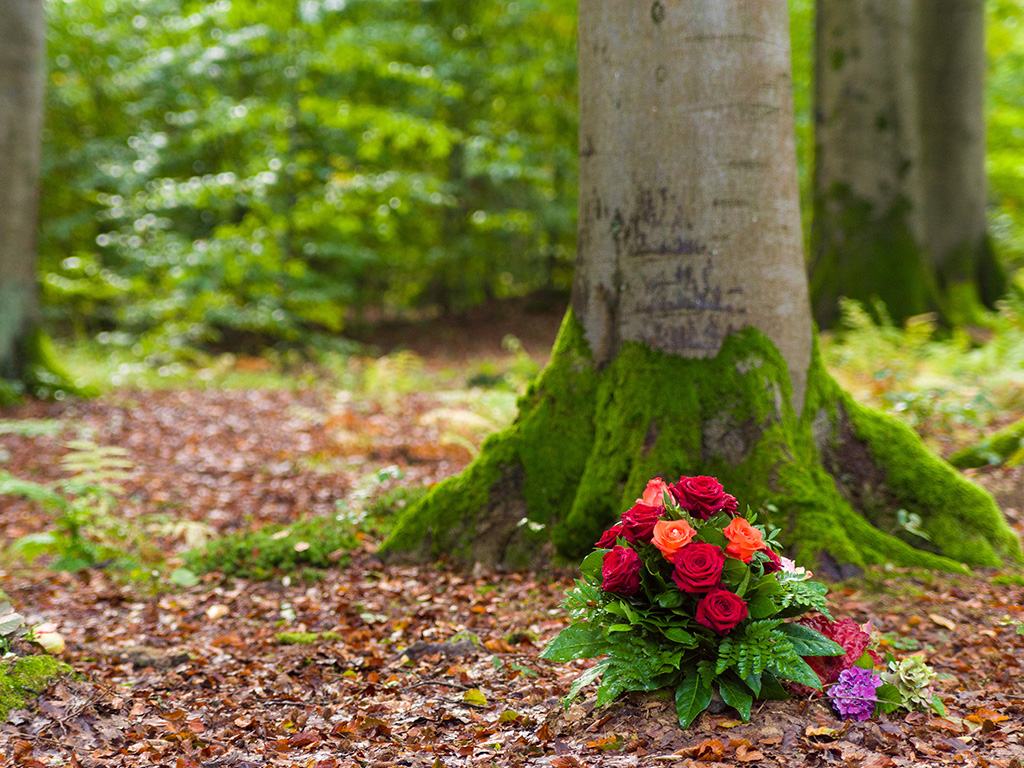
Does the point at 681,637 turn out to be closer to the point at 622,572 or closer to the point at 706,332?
the point at 622,572

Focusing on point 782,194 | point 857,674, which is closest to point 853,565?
point 857,674

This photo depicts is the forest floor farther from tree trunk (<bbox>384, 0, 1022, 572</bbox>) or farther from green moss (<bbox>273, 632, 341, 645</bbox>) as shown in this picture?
tree trunk (<bbox>384, 0, 1022, 572</bbox>)

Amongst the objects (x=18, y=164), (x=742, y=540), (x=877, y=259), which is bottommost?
(x=742, y=540)

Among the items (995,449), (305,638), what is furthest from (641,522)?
(995,449)

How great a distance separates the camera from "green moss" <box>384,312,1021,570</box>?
384cm

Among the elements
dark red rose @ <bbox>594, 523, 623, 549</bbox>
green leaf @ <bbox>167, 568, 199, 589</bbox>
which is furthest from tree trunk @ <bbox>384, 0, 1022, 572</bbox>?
green leaf @ <bbox>167, 568, 199, 589</bbox>

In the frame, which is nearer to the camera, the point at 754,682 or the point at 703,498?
the point at 754,682

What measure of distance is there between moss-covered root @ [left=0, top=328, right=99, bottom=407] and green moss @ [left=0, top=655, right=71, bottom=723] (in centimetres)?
734

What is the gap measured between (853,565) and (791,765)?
1.60 meters

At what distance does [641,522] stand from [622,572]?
0.18m

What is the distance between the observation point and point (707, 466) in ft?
12.7

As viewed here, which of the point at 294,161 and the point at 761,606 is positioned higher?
the point at 294,161

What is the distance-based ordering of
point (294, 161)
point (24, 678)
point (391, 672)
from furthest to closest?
point (294, 161), point (391, 672), point (24, 678)

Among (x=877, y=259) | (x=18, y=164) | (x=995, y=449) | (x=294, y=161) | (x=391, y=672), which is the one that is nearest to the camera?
(x=391, y=672)
